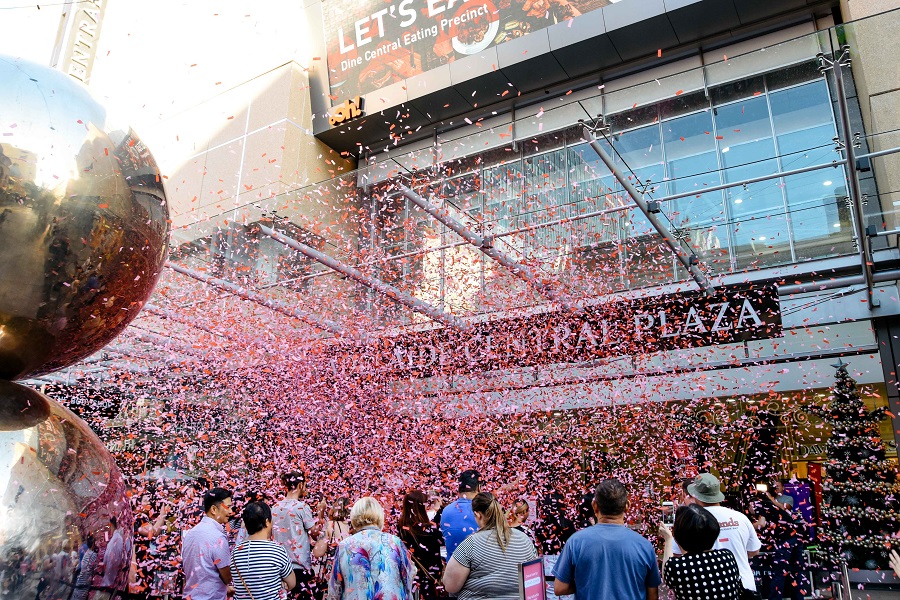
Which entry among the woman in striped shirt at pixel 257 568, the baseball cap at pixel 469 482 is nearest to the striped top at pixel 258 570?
the woman in striped shirt at pixel 257 568

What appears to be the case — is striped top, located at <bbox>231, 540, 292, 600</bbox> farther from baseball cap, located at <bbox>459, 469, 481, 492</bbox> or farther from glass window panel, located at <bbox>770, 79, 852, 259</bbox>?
glass window panel, located at <bbox>770, 79, 852, 259</bbox>

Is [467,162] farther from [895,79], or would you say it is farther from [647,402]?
[895,79]

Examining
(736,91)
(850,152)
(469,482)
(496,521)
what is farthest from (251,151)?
(496,521)

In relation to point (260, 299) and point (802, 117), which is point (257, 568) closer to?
point (260, 299)

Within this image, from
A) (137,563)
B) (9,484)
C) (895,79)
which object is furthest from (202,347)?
(895,79)

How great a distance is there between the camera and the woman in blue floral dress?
362cm

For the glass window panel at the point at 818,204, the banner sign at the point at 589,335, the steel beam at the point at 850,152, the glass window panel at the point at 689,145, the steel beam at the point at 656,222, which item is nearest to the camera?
the steel beam at the point at 850,152

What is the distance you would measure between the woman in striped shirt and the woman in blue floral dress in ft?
1.69

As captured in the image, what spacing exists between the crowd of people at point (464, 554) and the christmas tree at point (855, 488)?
4.88 m

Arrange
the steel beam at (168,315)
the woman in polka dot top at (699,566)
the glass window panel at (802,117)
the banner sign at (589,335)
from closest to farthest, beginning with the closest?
the woman in polka dot top at (699,566) → the banner sign at (589,335) → the steel beam at (168,315) → the glass window panel at (802,117)

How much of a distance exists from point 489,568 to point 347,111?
41.5 feet

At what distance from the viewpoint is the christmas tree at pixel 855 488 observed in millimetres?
8281

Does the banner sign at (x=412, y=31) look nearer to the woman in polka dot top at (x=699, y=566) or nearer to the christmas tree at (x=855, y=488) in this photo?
the christmas tree at (x=855, y=488)

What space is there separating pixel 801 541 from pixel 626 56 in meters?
9.08
